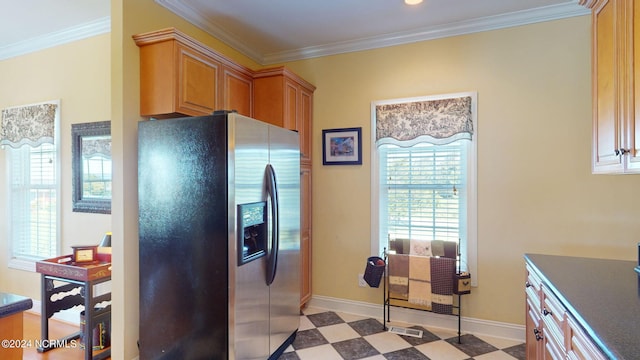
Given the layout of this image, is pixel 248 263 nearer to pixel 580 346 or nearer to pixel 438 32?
pixel 580 346

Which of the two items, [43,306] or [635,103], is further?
[43,306]

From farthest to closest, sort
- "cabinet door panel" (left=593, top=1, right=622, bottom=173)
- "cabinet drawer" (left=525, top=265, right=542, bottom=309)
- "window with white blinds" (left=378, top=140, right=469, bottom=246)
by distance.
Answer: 1. "window with white blinds" (left=378, top=140, right=469, bottom=246)
2. "cabinet drawer" (left=525, top=265, right=542, bottom=309)
3. "cabinet door panel" (left=593, top=1, right=622, bottom=173)

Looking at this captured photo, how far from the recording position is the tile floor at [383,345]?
94.0 inches

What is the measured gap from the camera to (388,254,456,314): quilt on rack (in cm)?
262

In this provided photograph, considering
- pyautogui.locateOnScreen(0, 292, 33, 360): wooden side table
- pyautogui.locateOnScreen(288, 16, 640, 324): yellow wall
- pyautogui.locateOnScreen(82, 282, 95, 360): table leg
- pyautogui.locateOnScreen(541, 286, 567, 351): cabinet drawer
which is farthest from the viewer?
pyautogui.locateOnScreen(288, 16, 640, 324): yellow wall

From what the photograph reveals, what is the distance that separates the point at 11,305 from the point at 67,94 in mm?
2688

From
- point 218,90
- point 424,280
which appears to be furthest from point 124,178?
point 424,280

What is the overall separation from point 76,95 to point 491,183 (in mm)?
3892

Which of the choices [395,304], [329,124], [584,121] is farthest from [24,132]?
[584,121]

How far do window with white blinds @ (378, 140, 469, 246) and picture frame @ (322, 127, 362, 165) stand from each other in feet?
0.78

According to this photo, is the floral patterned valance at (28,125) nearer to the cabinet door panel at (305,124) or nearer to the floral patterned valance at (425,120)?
the cabinet door panel at (305,124)

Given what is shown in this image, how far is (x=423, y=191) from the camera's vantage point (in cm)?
294

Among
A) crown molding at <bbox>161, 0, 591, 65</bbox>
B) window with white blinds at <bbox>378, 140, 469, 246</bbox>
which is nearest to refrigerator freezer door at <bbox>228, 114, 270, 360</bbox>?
crown molding at <bbox>161, 0, 591, 65</bbox>

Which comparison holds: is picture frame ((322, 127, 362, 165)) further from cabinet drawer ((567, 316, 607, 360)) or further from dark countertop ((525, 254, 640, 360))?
cabinet drawer ((567, 316, 607, 360))
